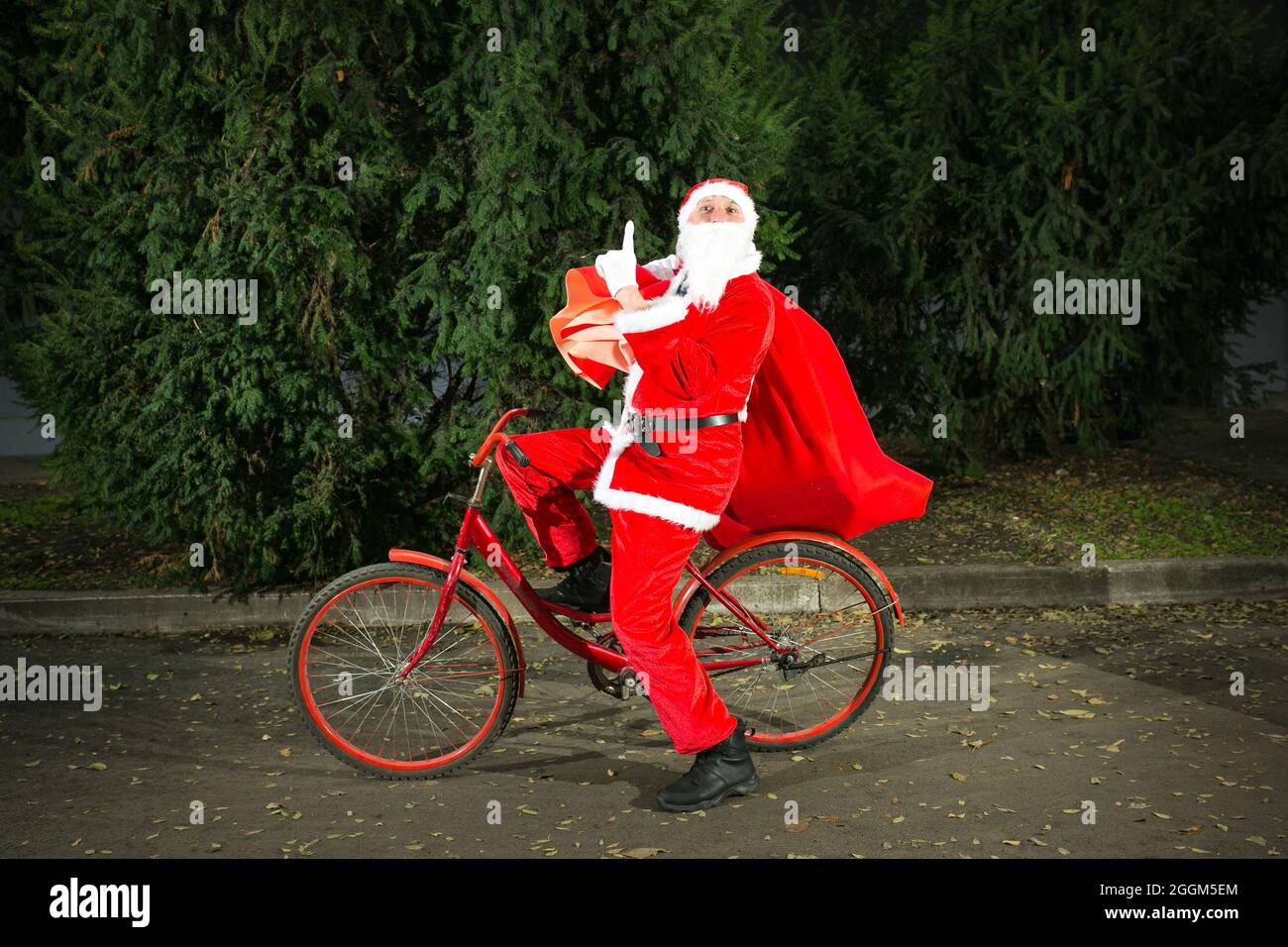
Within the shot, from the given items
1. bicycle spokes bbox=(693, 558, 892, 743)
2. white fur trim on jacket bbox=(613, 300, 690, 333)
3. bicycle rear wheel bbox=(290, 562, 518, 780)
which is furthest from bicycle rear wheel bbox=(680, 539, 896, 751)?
white fur trim on jacket bbox=(613, 300, 690, 333)

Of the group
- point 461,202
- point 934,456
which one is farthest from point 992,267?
point 461,202

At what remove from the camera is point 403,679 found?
16.4 ft

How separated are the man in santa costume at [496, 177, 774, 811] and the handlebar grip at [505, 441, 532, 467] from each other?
282 mm

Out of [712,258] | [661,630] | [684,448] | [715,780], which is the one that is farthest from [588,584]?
[712,258]

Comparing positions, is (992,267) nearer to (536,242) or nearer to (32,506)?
(536,242)

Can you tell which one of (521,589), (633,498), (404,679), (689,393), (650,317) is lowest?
(404,679)

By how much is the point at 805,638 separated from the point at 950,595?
2.36 metres

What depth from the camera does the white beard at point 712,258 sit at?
448 centimetres

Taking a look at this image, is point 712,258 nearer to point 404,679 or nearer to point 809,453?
point 809,453

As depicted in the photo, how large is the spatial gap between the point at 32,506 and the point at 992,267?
698 cm

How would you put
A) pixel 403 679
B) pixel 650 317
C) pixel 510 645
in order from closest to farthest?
1. pixel 650 317
2. pixel 510 645
3. pixel 403 679
